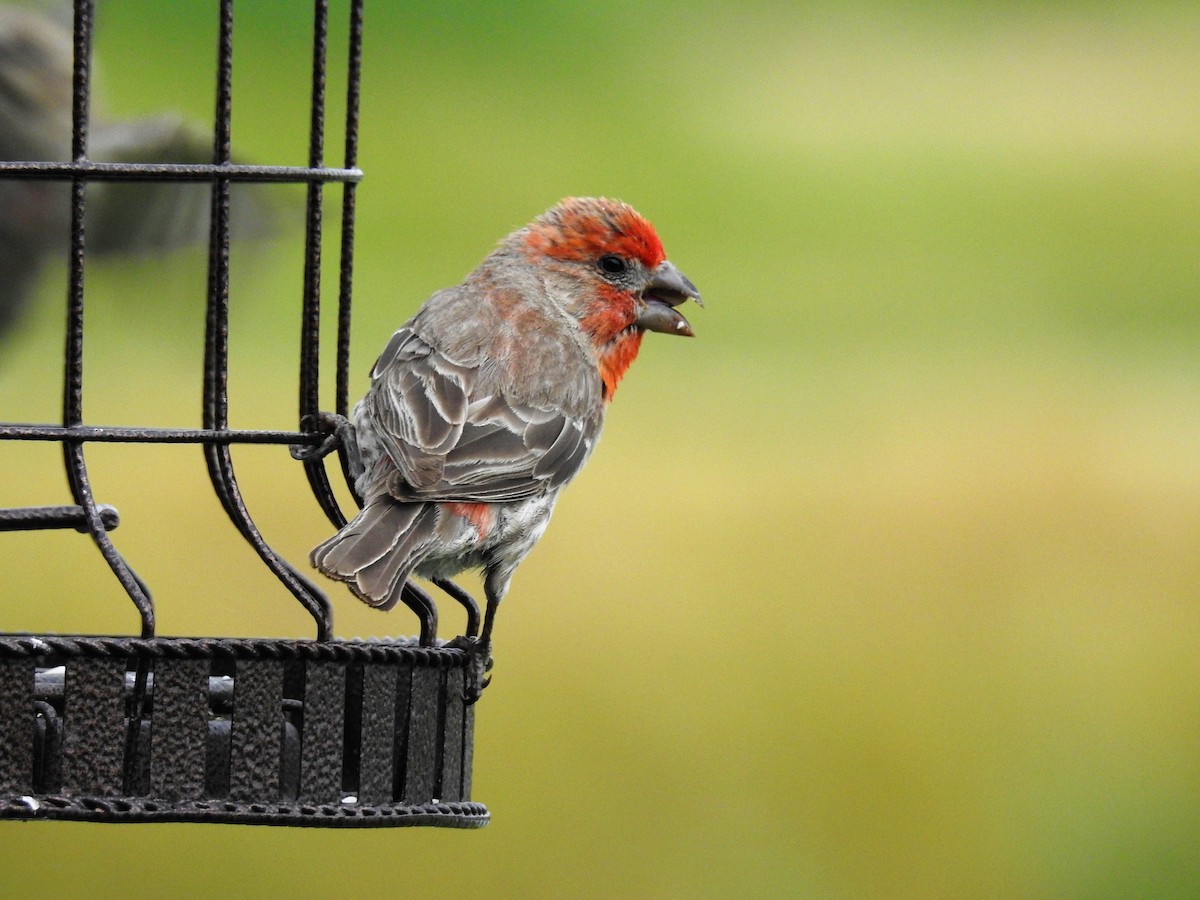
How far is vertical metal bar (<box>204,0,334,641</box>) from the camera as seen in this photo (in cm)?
385

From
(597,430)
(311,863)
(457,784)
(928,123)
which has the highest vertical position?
(928,123)

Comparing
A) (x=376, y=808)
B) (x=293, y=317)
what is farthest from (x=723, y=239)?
(x=376, y=808)

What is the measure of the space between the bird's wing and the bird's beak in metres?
0.57

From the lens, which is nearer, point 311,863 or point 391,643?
point 391,643

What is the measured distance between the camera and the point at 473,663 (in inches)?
166

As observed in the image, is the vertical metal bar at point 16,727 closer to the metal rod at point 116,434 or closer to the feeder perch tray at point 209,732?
the feeder perch tray at point 209,732

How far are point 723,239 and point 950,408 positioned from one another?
254 centimetres

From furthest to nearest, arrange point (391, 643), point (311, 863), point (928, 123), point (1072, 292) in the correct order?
point (928, 123)
point (1072, 292)
point (311, 863)
point (391, 643)

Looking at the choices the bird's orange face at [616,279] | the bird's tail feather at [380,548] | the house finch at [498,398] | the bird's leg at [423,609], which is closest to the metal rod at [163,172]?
the house finch at [498,398]

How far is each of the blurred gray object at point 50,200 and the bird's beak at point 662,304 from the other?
2.67m

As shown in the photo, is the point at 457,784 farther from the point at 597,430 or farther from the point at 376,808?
the point at 597,430

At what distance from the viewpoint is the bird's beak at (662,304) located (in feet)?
18.2

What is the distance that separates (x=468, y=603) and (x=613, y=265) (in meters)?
1.44

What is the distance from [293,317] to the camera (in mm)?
10734
